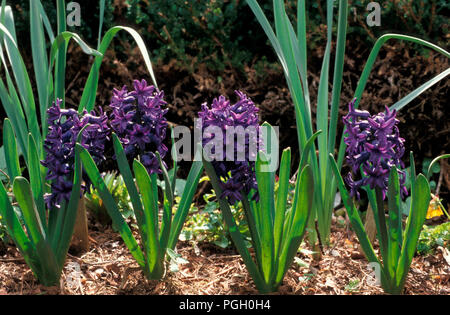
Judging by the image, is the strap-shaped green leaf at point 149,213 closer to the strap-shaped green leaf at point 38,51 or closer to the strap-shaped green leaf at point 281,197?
the strap-shaped green leaf at point 281,197

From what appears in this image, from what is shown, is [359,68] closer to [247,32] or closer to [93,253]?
[247,32]

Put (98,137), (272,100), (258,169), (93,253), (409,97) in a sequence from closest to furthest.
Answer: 1. (258,169)
2. (98,137)
3. (409,97)
4. (93,253)
5. (272,100)

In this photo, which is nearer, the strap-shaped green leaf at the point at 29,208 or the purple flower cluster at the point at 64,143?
the strap-shaped green leaf at the point at 29,208

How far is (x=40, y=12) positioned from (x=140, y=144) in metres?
0.84

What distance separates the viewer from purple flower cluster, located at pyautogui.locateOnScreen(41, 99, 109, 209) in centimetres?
168

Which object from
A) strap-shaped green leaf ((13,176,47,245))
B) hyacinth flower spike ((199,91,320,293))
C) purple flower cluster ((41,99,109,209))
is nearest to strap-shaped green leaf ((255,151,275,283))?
hyacinth flower spike ((199,91,320,293))

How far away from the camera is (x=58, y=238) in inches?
70.7

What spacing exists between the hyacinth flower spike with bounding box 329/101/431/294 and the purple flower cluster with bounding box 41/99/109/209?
770mm

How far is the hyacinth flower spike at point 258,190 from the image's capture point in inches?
62.0

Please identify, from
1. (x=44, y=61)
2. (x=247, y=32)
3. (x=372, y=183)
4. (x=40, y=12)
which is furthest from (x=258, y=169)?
(x=247, y=32)

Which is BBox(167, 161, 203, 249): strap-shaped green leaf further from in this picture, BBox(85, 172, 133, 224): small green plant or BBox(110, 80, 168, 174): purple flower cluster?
BBox(85, 172, 133, 224): small green plant

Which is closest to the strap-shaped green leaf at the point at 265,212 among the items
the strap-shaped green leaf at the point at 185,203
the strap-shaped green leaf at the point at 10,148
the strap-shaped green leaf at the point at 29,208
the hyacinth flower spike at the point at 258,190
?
the hyacinth flower spike at the point at 258,190

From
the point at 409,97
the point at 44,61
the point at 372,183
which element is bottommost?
the point at 372,183

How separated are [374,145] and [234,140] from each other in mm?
411
